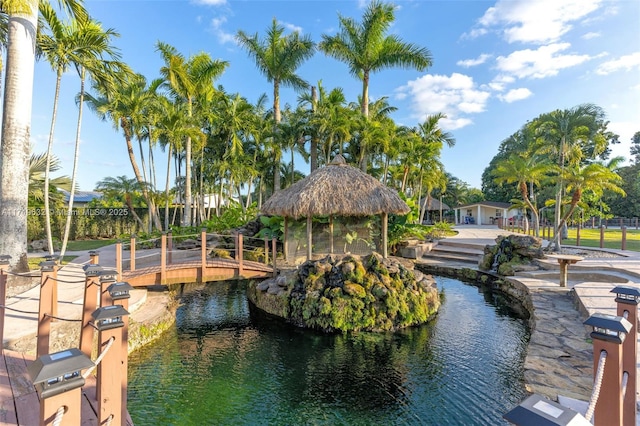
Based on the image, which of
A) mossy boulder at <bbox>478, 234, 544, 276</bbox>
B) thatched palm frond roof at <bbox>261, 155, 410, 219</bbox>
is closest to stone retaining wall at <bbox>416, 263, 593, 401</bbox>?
mossy boulder at <bbox>478, 234, 544, 276</bbox>

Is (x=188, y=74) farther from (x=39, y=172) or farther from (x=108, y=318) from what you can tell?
(x=108, y=318)

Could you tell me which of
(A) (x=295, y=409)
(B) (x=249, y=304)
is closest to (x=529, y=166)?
(B) (x=249, y=304)

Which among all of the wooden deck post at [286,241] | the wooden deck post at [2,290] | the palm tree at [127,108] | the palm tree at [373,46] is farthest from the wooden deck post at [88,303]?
the palm tree at [373,46]

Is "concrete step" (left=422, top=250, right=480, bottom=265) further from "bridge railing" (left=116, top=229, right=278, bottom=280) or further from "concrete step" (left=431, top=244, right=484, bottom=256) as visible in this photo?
"bridge railing" (left=116, top=229, right=278, bottom=280)

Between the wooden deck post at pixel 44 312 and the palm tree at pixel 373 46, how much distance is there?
15.4 meters

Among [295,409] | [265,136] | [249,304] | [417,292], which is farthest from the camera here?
[265,136]

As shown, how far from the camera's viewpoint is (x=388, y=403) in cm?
420

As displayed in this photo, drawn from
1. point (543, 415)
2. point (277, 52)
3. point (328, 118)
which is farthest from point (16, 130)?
point (277, 52)

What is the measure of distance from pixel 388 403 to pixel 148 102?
1486 centimetres

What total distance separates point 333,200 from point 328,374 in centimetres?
577

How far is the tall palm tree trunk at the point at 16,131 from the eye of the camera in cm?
621

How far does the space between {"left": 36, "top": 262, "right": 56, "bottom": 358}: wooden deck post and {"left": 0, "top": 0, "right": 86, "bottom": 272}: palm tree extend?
4135 mm

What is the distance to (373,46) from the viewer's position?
53.8 ft

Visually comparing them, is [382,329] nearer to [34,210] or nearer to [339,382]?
[339,382]
